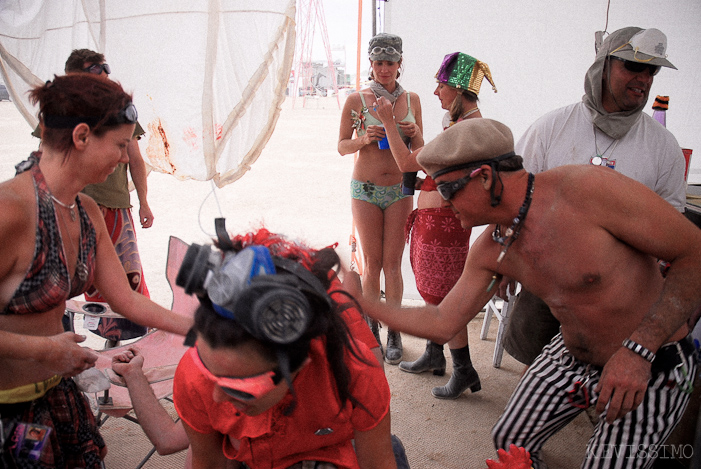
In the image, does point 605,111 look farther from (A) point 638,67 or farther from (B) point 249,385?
(B) point 249,385

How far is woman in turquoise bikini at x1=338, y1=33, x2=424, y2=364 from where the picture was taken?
11.2ft

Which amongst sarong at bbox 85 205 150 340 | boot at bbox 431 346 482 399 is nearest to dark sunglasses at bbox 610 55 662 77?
boot at bbox 431 346 482 399

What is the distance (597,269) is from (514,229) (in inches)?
12.4

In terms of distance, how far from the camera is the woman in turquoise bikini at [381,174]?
3.41 metres

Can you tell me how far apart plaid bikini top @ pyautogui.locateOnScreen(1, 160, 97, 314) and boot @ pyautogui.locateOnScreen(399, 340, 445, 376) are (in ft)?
7.71

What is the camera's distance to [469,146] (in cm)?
168

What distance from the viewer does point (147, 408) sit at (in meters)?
1.62

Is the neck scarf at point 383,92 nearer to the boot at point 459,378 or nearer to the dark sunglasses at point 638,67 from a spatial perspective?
the dark sunglasses at point 638,67

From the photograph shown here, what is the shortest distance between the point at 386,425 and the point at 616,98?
6.66 ft

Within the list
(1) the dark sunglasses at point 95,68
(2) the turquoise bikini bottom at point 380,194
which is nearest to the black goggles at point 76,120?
(1) the dark sunglasses at point 95,68

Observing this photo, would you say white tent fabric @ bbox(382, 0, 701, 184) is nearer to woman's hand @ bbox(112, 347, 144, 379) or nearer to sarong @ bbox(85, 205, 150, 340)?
sarong @ bbox(85, 205, 150, 340)

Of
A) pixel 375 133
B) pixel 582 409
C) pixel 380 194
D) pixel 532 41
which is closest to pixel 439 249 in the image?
pixel 380 194

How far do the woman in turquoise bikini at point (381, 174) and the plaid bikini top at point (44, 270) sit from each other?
219cm

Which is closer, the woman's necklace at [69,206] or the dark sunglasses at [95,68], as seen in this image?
the woman's necklace at [69,206]
